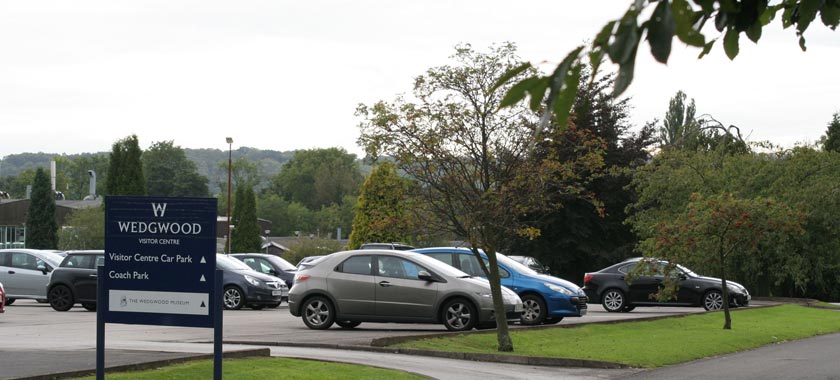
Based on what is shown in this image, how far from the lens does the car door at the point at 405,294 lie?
65.1 ft

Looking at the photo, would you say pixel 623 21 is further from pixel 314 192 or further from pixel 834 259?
pixel 314 192

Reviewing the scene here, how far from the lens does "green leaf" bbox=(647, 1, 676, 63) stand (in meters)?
3.22

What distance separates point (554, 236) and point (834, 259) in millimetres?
12138

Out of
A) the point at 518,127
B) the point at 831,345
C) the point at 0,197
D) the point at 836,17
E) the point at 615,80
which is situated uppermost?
the point at 0,197

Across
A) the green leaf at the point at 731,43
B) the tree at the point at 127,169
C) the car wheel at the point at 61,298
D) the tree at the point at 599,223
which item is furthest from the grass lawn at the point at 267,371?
the tree at the point at 127,169

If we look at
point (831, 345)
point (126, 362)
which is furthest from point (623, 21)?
point (831, 345)

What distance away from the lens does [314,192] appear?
509 feet

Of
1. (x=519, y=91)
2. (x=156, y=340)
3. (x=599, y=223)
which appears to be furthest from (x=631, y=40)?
(x=599, y=223)

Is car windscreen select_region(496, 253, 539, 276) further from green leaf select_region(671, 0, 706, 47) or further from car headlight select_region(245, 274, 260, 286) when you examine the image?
green leaf select_region(671, 0, 706, 47)

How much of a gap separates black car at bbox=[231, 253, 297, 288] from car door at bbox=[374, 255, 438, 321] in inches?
542

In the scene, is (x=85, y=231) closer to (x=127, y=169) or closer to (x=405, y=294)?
(x=127, y=169)

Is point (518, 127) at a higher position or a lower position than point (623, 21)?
higher

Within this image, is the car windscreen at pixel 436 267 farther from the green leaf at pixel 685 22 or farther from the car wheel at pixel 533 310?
the green leaf at pixel 685 22

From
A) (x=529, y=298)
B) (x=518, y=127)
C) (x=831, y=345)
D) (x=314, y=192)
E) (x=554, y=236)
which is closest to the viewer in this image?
(x=518, y=127)
